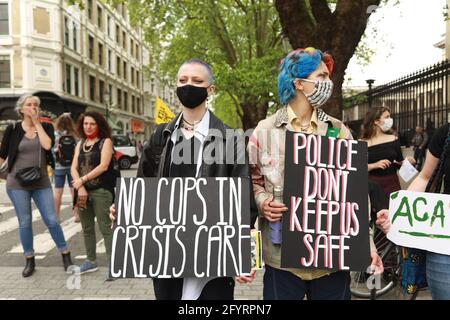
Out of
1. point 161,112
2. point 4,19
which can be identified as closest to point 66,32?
point 4,19

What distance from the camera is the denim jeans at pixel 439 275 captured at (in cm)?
212

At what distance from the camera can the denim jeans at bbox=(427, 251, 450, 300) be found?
2117 mm

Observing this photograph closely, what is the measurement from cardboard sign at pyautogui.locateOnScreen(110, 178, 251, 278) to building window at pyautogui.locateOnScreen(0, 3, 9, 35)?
95.4 ft

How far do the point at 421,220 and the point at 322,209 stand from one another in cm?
59

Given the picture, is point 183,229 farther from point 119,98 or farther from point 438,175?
point 119,98

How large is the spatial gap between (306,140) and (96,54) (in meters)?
37.2

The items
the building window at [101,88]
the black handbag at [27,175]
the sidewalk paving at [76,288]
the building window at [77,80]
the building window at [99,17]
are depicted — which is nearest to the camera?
the sidewalk paving at [76,288]

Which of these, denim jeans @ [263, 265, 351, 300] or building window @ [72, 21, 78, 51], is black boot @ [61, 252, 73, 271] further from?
building window @ [72, 21, 78, 51]

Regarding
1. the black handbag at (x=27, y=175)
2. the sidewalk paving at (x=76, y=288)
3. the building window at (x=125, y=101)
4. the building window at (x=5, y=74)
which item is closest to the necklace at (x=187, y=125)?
the sidewalk paving at (x=76, y=288)

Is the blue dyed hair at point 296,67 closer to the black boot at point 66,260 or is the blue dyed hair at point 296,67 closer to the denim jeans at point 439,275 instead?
the denim jeans at point 439,275

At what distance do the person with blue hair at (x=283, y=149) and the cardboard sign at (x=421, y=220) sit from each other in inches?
8.6

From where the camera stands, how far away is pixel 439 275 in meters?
2.14

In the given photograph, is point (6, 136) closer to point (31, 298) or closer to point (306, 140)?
point (31, 298)

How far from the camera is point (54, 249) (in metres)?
5.81
